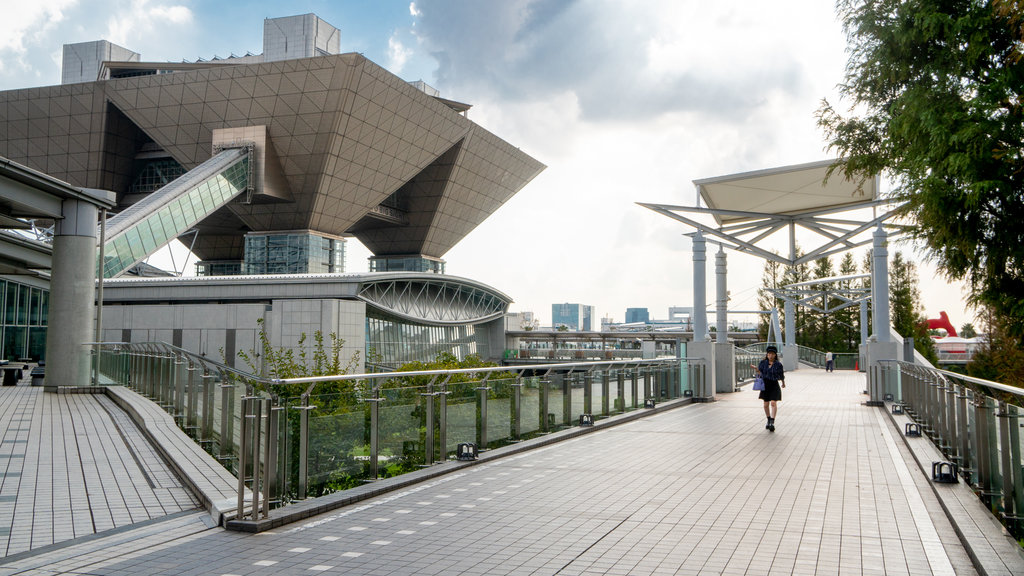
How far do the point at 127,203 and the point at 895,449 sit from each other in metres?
63.7

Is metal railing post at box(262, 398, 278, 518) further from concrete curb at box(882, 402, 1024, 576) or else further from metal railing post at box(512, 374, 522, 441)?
concrete curb at box(882, 402, 1024, 576)

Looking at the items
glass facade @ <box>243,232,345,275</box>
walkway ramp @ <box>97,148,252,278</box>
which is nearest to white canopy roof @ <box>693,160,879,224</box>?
walkway ramp @ <box>97,148,252,278</box>

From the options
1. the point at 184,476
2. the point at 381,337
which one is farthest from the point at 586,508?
the point at 381,337

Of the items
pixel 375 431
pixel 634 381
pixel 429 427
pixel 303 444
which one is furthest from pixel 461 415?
pixel 634 381

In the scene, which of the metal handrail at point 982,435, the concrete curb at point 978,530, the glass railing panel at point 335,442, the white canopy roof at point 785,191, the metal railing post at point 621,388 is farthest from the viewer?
the white canopy roof at point 785,191

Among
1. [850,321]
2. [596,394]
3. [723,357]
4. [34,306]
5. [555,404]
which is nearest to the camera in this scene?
[555,404]

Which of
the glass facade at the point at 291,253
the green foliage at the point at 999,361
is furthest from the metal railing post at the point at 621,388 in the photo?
the glass facade at the point at 291,253

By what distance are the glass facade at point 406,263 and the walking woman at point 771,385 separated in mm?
59310

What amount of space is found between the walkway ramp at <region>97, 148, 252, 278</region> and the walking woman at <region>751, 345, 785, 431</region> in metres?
34.6

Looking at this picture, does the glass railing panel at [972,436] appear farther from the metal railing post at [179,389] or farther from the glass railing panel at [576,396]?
the metal railing post at [179,389]

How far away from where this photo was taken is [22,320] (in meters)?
40.3

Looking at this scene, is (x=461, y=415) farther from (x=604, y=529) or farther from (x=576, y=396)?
(x=576, y=396)

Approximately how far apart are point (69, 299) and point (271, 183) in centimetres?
3744

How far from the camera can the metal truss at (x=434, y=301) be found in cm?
5250
